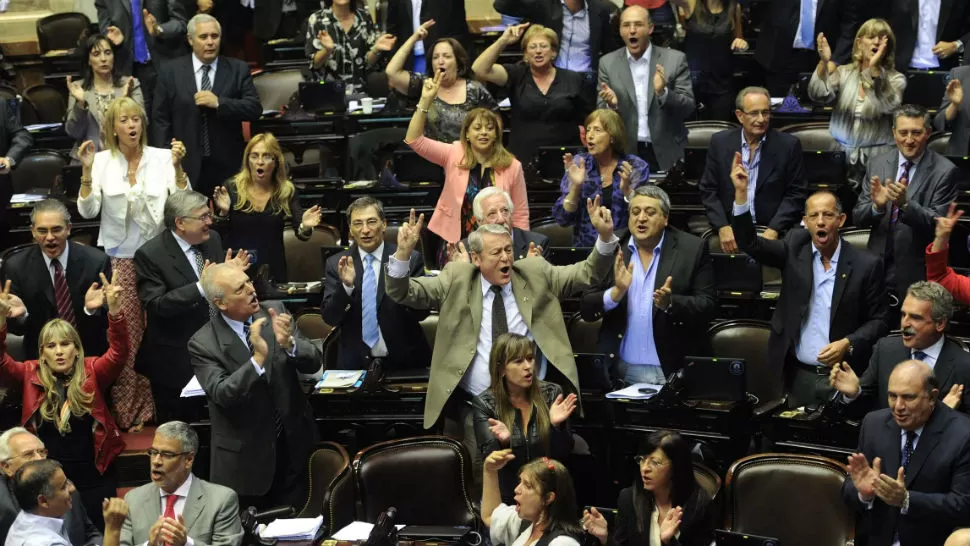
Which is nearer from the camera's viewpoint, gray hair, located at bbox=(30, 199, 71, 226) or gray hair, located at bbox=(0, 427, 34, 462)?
gray hair, located at bbox=(0, 427, 34, 462)

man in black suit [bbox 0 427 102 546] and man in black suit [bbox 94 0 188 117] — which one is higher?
man in black suit [bbox 94 0 188 117]

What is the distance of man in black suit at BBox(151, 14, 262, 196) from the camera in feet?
29.3

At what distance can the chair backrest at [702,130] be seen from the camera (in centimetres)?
923

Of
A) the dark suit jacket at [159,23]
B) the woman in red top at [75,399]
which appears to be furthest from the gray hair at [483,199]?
the dark suit jacket at [159,23]

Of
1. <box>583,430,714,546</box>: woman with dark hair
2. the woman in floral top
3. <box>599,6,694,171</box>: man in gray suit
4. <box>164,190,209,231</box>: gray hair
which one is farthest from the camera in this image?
the woman in floral top

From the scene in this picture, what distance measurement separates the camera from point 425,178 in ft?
28.8

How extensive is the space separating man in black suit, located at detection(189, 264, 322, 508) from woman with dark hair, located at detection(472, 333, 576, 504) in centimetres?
88

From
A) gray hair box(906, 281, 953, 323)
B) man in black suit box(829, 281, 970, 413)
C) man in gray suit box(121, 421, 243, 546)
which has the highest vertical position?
gray hair box(906, 281, 953, 323)

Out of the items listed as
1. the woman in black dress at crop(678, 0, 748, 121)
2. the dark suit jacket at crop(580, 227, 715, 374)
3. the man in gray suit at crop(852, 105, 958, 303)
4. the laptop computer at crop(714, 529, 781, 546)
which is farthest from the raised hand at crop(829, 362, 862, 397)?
the woman in black dress at crop(678, 0, 748, 121)

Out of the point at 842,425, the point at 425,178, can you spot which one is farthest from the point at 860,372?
the point at 425,178

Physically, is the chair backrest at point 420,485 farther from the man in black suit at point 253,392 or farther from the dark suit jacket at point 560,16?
the dark suit jacket at point 560,16

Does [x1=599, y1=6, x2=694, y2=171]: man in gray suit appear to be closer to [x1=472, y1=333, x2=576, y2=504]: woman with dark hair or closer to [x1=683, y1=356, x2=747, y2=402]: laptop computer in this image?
[x1=683, y1=356, x2=747, y2=402]: laptop computer

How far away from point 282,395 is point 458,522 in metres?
0.94

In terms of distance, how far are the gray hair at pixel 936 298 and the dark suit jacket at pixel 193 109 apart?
435 cm
